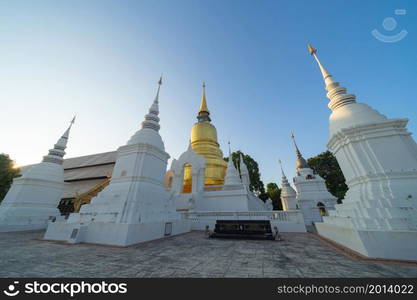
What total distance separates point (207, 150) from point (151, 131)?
37.9ft

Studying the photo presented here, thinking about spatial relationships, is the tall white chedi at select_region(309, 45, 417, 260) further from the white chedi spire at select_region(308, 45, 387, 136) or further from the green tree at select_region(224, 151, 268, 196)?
the green tree at select_region(224, 151, 268, 196)

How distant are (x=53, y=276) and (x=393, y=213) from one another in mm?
8667

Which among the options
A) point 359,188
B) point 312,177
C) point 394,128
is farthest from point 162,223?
point 312,177

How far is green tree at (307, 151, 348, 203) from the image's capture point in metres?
25.1

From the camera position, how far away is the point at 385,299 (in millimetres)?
2490

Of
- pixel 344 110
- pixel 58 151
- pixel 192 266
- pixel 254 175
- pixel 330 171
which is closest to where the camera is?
pixel 192 266

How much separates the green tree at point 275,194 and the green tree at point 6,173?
138 ft

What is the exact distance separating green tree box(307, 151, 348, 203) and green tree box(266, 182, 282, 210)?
13.7 m

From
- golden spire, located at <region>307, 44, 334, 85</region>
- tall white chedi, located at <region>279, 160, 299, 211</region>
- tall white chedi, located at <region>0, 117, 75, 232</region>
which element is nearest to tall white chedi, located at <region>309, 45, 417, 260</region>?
golden spire, located at <region>307, 44, 334, 85</region>

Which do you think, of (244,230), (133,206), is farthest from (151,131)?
(244,230)

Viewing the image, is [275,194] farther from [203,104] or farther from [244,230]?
[244,230]

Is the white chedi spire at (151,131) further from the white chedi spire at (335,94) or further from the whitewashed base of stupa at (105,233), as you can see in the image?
the white chedi spire at (335,94)

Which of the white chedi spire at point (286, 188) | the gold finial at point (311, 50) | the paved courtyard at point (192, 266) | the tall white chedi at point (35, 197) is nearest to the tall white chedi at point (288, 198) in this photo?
the white chedi spire at point (286, 188)

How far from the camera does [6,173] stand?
1525 centimetres
